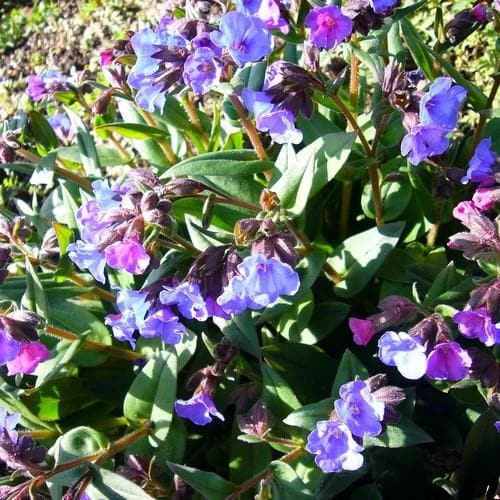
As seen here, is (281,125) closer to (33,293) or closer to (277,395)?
(277,395)

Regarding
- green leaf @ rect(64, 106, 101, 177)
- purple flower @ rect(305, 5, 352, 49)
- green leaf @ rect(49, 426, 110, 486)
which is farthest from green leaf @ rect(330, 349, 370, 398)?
green leaf @ rect(64, 106, 101, 177)

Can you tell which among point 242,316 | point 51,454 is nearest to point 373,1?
point 242,316

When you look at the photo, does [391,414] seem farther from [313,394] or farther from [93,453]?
[93,453]

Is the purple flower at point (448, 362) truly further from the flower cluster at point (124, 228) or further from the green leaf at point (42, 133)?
the green leaf at point (42, 133)

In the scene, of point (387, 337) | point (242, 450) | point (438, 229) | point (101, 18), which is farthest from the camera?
point (101, 18)

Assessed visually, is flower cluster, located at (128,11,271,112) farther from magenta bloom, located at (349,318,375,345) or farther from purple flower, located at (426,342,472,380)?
purple flower, located at (426,342,472,380)

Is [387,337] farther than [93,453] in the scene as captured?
No
